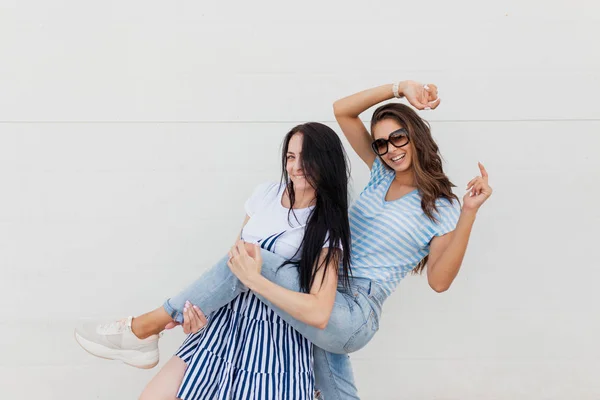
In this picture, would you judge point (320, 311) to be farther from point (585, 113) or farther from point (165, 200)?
point (585, 113)

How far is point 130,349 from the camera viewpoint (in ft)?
6.48

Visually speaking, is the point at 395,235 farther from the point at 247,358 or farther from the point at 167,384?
the point at 167,384

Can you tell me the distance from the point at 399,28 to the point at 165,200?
4.11 ft

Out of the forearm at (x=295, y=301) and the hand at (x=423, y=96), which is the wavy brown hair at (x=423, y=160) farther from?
the forearm at (x=295, y=301)

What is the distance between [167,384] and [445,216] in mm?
1086

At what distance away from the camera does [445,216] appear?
205 cm

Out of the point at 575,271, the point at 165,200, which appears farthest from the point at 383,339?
the point at 165,200

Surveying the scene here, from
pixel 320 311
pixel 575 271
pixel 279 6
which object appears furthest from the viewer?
pixel 575 271

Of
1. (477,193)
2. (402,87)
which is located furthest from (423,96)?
(477,193)

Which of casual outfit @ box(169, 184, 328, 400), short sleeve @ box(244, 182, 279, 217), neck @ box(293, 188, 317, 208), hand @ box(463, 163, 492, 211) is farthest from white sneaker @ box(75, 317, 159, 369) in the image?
hand @ box(463, 163, 492, 211)

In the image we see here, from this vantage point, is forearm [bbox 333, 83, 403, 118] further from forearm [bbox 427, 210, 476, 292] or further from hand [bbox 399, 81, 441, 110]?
forearm [bbox 427, 210, 476, 292]

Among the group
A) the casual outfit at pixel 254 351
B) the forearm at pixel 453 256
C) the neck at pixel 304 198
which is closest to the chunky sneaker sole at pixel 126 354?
the casual outfit at pixel 254 351

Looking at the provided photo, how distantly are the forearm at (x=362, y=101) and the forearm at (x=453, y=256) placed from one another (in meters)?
0.53

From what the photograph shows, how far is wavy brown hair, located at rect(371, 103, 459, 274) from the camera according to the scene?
6.75ft
